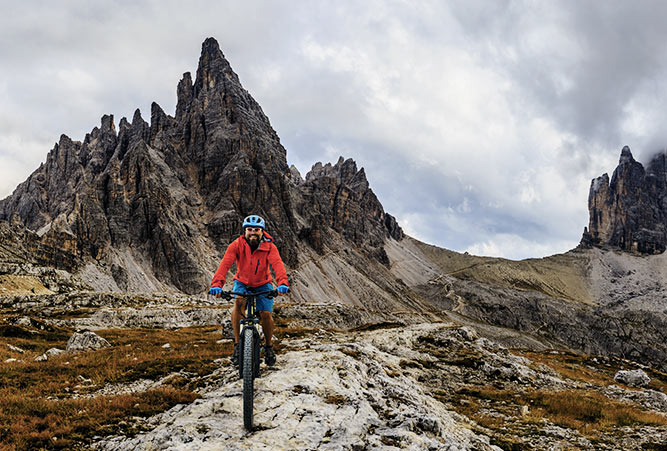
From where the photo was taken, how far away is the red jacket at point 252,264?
34.5 ft

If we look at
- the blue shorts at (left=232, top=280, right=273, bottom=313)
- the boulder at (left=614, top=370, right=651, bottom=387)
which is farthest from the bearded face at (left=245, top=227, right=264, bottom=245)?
the boulder at (left=614, top=370, right=651, bottom=387)

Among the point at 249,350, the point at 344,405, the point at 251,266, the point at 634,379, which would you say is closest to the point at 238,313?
the point at 251,266

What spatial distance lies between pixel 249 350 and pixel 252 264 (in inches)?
99.7

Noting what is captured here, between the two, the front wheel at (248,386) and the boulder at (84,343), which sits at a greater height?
the front wheel at (248,386)

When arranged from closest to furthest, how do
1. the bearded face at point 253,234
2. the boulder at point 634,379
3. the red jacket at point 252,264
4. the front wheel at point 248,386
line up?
the front wheel at point 248,386, the red jacket at point 252,264, the bearded face at point 253,234, the boulder at point 634,379

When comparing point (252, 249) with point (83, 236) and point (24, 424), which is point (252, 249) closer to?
point (24, 424)

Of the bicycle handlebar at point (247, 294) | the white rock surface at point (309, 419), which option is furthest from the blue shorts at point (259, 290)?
the white rock surface at point (309, 419)

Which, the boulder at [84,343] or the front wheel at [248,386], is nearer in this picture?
the front wheel at [248,386]

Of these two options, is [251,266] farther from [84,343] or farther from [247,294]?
[84,343]

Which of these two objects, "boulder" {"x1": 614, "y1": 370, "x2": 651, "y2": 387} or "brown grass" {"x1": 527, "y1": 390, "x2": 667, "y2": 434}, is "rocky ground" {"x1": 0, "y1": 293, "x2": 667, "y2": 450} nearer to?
"brown grass" {"x1": 527, "y1": 390, "x2": 667, "y2": 434}

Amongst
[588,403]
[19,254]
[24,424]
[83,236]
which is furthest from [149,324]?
Result: [83,236]

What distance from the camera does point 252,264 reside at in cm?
1054

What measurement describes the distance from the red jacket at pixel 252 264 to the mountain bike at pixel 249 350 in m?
0.45

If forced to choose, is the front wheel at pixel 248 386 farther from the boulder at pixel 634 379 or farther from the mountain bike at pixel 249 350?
the boulder at pixel 634 379
